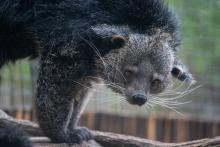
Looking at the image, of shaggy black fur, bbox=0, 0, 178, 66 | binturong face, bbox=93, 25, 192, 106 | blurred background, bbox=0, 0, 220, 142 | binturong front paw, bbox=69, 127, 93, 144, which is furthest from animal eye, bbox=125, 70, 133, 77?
blurred background, bbox=0, 0, 220, 142

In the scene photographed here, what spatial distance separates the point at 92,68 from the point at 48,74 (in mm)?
431

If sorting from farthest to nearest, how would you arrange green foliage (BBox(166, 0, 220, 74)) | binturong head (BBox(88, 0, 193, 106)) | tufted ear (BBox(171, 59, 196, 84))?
green foliage (BBox(166, 0, 220, 74)) → tufted ear (BBox(171, 59, 196, 84)) → binturong head (BBox(88, 0, 193, 106))

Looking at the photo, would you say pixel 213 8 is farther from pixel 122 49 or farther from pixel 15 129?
pixel 15 129

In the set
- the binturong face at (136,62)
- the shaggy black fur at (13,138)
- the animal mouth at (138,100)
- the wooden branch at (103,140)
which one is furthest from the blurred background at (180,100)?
the shaggy black fur at (13,138)

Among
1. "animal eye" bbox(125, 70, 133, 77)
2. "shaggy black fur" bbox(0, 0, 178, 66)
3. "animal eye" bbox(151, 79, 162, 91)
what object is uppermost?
"shaggy black fur" bbox(0, 0, 178, 66)

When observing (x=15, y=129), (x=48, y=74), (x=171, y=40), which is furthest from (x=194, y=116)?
(x=15, y=129)

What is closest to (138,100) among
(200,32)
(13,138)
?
(13,138)

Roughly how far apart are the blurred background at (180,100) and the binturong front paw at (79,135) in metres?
1.75

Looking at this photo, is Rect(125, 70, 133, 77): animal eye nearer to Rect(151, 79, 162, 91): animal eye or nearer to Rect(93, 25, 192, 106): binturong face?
Rect(93, 25, 192, 106): binturong face

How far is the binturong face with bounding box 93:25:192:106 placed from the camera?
19.1 feet

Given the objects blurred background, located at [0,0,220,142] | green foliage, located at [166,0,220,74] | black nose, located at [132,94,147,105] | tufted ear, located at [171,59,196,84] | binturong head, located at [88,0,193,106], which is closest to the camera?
black nose, located at [132,94,147,105]

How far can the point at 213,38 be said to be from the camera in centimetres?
905

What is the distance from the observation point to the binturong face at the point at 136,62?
5.82 m

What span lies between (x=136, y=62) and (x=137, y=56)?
0.06 m
